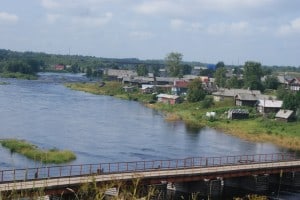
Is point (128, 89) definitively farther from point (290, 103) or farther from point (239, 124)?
point (239, 124)

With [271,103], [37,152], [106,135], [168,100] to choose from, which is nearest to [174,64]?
[168,100]

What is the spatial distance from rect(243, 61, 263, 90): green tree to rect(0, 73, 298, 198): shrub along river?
77.3 feet

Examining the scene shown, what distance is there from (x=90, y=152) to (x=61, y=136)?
7.88 meters

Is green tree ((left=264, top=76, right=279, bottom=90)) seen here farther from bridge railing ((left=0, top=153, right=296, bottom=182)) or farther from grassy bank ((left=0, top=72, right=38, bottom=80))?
grassy bank ((left=0, top=72, right=38, bottom=80))

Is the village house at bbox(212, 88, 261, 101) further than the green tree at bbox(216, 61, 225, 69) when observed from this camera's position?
No

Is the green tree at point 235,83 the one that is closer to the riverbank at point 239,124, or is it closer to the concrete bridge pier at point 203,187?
the riverbank at point 239,124

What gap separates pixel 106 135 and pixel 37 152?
13358 mm

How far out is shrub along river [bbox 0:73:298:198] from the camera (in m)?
41.3

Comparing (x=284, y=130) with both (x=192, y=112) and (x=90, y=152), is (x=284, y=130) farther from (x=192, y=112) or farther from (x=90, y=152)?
(x=90, y=152)

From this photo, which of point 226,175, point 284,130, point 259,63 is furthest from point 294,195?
point 259,63

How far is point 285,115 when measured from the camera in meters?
63.7

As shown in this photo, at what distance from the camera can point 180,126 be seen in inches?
2427

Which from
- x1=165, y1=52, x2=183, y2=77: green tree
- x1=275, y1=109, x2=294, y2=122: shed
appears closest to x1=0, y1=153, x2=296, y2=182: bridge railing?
x1=275, y1=109, x2=294, y2=122: shed

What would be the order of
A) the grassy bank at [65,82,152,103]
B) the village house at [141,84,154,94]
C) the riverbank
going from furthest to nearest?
the village house at [141,84,154,94]
the grassy bank at [65,82,152,103]
the riverbank
